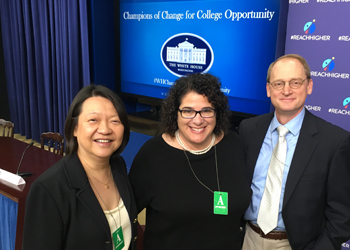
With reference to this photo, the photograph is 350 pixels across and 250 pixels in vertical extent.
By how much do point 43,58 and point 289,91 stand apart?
508 centimetres

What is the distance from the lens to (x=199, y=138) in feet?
5.63

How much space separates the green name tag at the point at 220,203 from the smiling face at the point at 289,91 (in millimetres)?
570

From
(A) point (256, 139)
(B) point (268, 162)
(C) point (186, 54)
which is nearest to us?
(B) point (268, 162)

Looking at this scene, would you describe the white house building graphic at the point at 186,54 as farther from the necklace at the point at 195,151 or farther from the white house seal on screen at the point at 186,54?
the necklace at the point at 195,151

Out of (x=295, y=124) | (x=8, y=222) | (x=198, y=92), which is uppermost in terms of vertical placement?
(x=198, y=92)

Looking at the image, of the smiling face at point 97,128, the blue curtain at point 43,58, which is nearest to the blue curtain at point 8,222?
the smiling face at point 97,128

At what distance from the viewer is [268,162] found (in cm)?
180

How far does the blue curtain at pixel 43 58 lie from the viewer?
504 cm

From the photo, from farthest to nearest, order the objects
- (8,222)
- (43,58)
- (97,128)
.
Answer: (43,58), (8,222), (97,128)

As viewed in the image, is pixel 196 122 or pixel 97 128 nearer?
pixel 97 128

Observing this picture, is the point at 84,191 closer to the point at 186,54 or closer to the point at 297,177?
the point at 297,177

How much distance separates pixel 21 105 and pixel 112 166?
5.61 meters

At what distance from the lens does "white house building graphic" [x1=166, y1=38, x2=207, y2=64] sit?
4.23m

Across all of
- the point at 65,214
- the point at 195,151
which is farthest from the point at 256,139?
the point at 65,214
